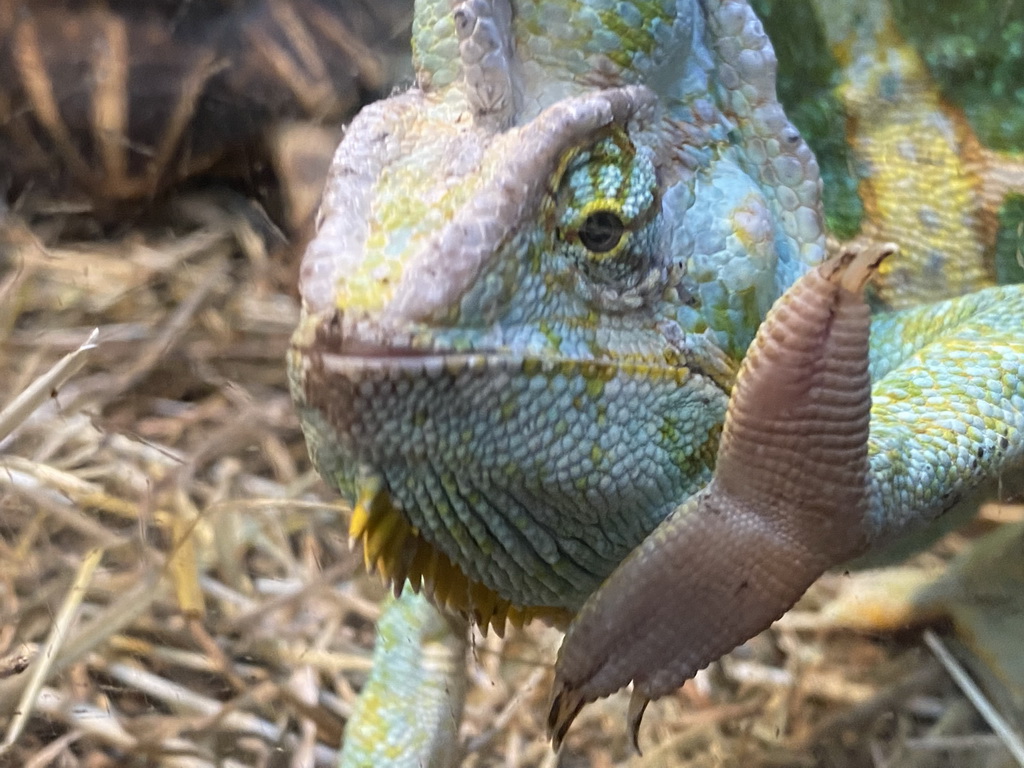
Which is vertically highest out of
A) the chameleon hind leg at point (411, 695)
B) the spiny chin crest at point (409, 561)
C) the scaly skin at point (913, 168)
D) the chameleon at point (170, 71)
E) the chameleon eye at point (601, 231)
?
the chameleon eye at point (601, 231)

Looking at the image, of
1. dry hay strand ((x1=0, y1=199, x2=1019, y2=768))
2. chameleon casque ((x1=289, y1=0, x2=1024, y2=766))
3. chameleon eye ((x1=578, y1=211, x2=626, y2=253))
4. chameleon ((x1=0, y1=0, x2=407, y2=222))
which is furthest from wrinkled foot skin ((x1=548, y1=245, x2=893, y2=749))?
chameleon ((x1=0, y1=0, x2=407, y2=222))

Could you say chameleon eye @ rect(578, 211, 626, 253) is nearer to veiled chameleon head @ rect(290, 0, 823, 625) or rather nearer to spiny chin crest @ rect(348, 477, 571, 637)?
veiled chameleon head @ rect(290, 0, 823, 625)

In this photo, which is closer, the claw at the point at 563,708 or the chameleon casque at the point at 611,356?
the chameleon casque at the point at 611,356

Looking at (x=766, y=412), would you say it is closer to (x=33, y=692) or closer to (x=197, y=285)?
(x=33, y=692)

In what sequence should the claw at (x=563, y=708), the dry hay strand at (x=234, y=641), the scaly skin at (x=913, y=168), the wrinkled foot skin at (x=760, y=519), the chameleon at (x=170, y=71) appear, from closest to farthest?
1. the wrinkled foot skin at (x=760, y=519)
2. the claw at (x=563, y=708)
3. the scaly skin at (x=913, y=168)
4. the dry hay strand at (x=234, y=641)
5. the chameleon at (x=170, y=71)

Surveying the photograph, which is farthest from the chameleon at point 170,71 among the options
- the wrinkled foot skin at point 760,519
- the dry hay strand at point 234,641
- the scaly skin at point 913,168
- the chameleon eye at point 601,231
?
the wrinkled foot skin at point 760,519

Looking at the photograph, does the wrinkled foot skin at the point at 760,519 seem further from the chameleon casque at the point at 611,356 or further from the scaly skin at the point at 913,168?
the scaly skin at the point at 913,168

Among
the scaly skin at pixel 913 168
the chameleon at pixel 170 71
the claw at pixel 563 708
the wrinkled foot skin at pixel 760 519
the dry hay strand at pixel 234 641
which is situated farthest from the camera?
the chameleon at pixel 170 71

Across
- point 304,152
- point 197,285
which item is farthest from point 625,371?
point 197,285

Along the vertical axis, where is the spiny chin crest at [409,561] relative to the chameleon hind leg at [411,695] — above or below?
above
